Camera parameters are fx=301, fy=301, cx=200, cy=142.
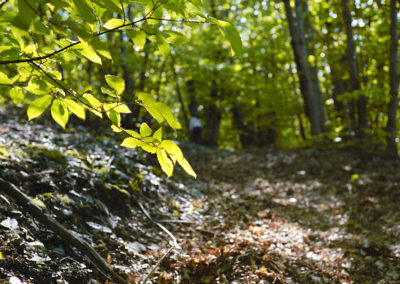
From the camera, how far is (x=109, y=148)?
5.54 meters

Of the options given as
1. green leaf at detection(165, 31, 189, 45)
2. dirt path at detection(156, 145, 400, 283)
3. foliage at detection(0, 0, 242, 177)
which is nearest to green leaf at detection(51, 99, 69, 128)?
foliage at detection(0, 0, 242, 177)

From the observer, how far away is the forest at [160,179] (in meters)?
1.34

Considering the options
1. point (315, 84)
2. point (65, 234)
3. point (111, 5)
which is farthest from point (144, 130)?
point (315, 84)

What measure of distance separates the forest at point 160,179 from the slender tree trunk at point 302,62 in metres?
0.04

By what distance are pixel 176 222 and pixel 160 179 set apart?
1.25 m

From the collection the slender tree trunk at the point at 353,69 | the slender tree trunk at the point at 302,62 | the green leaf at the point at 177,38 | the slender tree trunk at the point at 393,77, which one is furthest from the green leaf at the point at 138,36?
the slender tree trunk at the point at 302,62

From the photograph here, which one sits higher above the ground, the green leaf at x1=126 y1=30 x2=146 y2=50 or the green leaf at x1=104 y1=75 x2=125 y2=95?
the green leaf at x1=126 y1=30 x2=146 y2=50

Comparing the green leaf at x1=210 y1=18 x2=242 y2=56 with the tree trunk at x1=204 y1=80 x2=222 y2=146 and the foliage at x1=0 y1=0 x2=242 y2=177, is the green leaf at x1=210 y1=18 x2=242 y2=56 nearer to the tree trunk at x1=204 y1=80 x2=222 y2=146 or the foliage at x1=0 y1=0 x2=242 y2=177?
the foliage at x1=0 y1=0 x2=242 y2=177

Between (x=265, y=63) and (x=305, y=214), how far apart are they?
9.05 metres

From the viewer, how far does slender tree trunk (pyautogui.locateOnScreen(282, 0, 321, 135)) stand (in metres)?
8.84

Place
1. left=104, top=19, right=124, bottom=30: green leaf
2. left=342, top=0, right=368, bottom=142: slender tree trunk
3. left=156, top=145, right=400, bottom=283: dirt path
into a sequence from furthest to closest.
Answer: left=342, top=0, right=368, bottom=142: slender tree trunk
left=156, top=145, right=400, bottom=283: dirt path
left=104, top=19, right=124, bottom=30: green leaf

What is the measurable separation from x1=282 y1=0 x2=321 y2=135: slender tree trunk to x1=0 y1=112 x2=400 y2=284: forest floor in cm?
274

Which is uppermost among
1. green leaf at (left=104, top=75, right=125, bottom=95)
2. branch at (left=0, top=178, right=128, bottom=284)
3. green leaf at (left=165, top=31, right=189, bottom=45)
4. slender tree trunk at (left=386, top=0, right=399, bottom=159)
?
slender tree trunk at (left=386, top=0, right=399, bottom=159)

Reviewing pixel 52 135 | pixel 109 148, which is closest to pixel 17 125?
pixel 52 135
